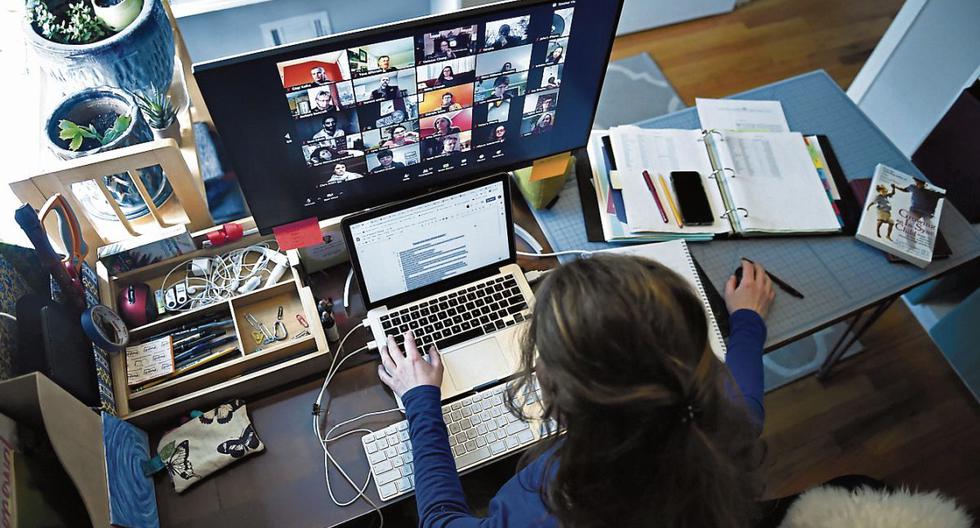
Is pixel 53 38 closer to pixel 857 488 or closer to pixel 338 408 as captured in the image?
pixel 338 408

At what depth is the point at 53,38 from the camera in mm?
1076

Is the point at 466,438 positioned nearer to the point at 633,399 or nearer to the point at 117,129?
the point at 633,399

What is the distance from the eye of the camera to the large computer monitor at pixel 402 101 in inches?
34.7

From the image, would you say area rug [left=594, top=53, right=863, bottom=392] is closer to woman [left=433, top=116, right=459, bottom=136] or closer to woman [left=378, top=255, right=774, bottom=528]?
woman [left=433, top=116, right=459, bottom=136]

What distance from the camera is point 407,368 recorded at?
1.08 m

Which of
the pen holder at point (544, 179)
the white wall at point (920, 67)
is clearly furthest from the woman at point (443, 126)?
the white wall at point (920, 67)

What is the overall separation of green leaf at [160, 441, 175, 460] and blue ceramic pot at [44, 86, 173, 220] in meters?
0.43

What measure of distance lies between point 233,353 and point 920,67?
2262 mm

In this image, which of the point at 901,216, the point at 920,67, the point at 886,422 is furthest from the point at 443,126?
the point at 920,67

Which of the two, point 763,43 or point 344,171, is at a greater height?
point 763,43

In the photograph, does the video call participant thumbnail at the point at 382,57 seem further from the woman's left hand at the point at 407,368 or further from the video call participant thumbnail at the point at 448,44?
the woman's left hand at the point at 407,368

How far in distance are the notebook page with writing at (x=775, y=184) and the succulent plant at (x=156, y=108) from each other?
1145mm

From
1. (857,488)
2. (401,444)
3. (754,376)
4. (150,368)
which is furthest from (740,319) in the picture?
(150,368)

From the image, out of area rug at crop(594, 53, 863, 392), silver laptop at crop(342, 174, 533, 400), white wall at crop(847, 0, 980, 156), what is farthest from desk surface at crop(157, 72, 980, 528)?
area rug at crop(594, 53, 863, 392)
